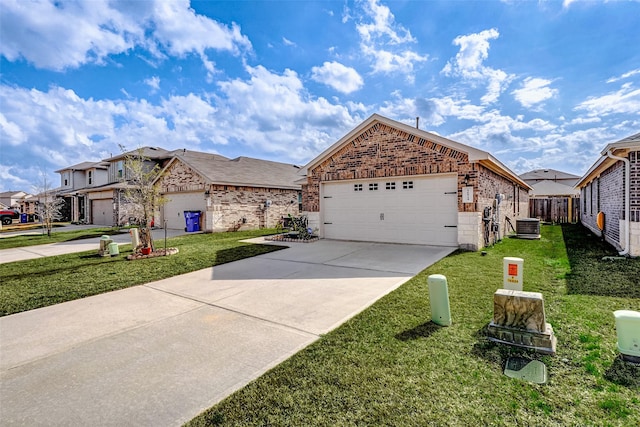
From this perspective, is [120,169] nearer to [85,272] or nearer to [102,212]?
[102,212]

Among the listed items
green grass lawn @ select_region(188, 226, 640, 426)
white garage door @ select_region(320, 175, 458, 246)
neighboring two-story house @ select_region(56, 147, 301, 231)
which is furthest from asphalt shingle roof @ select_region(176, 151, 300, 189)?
green grass lawn @ select_region(188, 226, 640, 426)

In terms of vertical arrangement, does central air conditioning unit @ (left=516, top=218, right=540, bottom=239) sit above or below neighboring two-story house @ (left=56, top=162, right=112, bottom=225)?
below

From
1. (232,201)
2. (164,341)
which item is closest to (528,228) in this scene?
(164,341)

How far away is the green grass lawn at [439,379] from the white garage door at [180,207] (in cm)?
1462

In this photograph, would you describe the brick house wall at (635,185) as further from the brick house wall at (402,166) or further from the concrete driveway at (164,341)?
the concrete driveway at (164,341)

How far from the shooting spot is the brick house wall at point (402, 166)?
9.47 meters

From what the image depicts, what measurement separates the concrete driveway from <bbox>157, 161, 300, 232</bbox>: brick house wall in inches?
378

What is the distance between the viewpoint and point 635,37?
8.73m

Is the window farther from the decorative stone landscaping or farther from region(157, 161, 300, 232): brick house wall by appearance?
the decorative stone landscaping

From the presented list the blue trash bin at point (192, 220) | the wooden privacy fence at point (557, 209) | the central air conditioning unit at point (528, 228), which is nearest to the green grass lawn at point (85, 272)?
the blue trash bin at point (192, 220)

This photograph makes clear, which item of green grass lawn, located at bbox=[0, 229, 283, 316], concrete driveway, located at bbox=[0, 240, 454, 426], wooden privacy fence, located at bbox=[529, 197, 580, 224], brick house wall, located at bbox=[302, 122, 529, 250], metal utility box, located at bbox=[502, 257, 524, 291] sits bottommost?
concrete driveway, located at bbox=[0, 240, 454, 426]

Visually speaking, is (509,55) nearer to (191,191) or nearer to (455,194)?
(455,194)

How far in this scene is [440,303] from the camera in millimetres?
3812

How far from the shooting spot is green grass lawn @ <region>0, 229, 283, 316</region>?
556 centimetres
